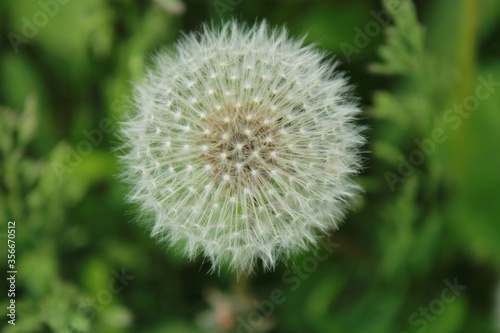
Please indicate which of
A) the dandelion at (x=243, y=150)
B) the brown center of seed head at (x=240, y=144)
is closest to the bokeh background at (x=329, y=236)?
the dandelion at (x=243, y=150)

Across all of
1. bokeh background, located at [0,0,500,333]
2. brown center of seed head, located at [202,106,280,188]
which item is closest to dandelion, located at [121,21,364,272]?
brown center of seed head, located at [202,106,280,188]

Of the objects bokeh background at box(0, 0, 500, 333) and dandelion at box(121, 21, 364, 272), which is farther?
bokeh background at box(0, 0, 500, 333)

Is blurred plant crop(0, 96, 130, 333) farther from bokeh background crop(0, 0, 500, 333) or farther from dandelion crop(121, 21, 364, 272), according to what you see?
dandelion crop(121, 21, 364, 272)

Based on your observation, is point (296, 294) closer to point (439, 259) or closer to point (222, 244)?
point (439, 259)

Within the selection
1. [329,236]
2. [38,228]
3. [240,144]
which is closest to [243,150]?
[240,144]

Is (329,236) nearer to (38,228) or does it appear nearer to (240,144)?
(240,144)

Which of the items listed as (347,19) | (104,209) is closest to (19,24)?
(104,209)
